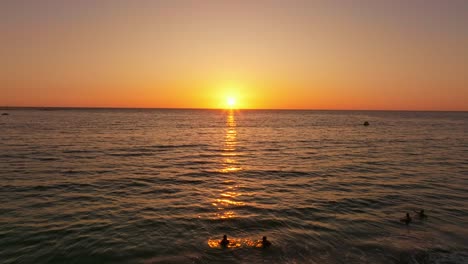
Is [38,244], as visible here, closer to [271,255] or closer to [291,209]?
[271,255]

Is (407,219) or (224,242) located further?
(407,219)

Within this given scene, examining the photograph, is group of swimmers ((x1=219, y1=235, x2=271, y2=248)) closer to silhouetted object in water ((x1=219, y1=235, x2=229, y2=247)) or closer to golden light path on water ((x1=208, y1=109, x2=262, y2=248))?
silhouetted object in water ((x1=219, y1=235, x2=229, y2=247))

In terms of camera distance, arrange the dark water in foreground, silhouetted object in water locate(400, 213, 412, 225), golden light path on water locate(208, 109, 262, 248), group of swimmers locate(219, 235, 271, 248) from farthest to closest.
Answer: silhouetted object in water locate(400, 213, 412, 225) < golden light path on water locate(208, 109, 262, 248) < group of swimmers locate(219, 235, 271, 248) < the dark water in foreground

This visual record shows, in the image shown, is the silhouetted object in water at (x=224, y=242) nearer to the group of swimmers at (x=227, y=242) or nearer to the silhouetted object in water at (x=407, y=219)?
the group of swimmers at (x=227, y=242)

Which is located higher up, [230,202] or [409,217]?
[409,217]

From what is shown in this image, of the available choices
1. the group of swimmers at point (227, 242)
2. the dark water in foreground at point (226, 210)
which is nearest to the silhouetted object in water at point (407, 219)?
the dark water in foreground at point (226, 210)

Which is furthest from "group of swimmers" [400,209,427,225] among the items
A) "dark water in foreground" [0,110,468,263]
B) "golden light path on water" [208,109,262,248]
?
"golden light path on water" [208,109,262,248]

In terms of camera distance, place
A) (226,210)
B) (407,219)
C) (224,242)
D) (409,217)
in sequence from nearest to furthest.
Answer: (224,242) → (407,219) → (409,217) → (226,210)

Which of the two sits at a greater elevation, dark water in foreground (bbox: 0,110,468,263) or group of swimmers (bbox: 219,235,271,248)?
group of swimmers (bbox: 219,235,271,248)

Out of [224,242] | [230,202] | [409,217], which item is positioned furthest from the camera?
[230,202]

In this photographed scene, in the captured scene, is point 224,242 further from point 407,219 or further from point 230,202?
point 407,219

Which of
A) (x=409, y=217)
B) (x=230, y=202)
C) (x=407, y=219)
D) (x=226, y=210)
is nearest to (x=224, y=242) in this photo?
(x=226, y=210)

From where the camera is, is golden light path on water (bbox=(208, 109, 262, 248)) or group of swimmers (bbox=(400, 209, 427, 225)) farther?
group of swimmers (bbox=(400, 209, 427, 225))

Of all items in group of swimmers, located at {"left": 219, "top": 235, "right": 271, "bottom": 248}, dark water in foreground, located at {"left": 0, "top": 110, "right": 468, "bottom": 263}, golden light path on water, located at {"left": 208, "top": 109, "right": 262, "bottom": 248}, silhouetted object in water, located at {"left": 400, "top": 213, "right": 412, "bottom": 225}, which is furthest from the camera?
silhouetted object in water, located at {"left": 400, "top": 213, "right": 412, "bottom": 225}
